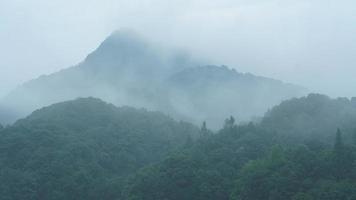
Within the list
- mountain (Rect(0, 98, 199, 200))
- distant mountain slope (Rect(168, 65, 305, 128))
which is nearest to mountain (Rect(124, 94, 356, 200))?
mountain (Rect(0, 98, 199, 200))

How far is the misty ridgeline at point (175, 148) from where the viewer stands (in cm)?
2400

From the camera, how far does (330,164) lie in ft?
78.4

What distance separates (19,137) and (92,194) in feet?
22.4

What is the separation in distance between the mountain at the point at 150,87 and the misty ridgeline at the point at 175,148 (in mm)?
215

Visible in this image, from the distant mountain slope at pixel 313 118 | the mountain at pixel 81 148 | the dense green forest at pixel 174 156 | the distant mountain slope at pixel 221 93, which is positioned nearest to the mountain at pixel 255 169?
the dense green forest at pixel 174 156

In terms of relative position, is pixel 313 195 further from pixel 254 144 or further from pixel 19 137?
pixel 19 137

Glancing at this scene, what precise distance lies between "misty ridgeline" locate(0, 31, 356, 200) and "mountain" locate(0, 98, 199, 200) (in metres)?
0.06

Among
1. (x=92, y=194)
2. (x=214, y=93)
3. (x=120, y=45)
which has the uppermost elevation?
(x=120, y=45)

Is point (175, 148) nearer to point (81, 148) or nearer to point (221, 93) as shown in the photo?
point (81, 148)

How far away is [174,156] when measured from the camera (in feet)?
89.4

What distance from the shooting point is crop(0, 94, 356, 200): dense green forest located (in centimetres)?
2384

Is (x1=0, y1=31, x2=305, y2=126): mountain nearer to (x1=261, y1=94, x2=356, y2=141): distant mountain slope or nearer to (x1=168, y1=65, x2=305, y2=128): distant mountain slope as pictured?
(x1=168, y1=65, x2=305, y2=128): distant mountain slope

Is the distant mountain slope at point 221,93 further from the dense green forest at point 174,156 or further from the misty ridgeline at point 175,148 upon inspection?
the dense green forest at point 174,156

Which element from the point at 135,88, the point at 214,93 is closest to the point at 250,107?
the point at 214,93
